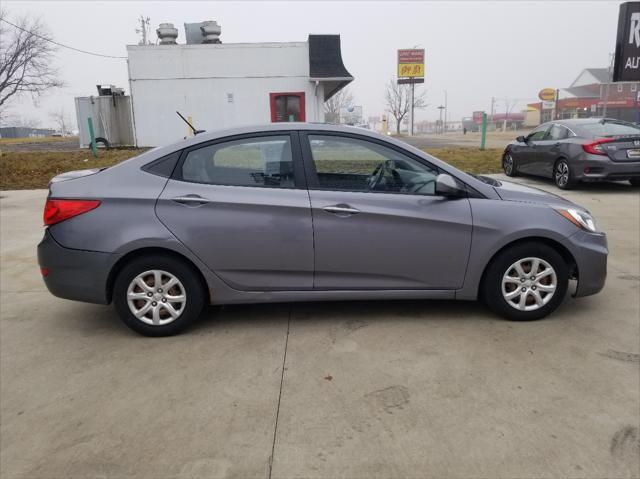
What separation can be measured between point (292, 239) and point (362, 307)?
998 mm

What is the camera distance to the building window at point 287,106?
70.1 feet

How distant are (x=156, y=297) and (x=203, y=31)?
2175 centimetres

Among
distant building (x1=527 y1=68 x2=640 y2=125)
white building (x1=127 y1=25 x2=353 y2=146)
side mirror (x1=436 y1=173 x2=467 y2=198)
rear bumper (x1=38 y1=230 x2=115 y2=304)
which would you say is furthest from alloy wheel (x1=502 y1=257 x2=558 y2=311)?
distant building (x1=527 y1=68 x2=640 y2=125)

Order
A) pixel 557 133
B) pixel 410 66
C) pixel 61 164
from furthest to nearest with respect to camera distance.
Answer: pixel 410 66, pixel 61 164, pixel 557 133

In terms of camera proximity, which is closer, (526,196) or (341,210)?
(341,210)

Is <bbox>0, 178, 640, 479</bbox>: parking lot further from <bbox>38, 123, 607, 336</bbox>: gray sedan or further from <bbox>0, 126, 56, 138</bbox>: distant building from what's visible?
<bbox>0, 126, 56, 138</bbox>: distant building

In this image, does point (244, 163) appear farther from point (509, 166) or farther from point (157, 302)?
point (509, 166)

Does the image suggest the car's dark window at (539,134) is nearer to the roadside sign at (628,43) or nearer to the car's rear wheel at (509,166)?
the car's rear wheel at (509,166)

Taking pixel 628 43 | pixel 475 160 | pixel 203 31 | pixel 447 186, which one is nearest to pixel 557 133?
pixel 628 43

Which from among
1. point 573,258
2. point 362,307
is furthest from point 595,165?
point 362,307

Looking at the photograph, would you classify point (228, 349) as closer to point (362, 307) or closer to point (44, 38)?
point (362, 307)

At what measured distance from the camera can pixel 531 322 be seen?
3965 millimetres

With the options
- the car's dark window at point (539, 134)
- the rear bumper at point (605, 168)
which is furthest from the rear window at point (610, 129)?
the car's dark window at point (539, 134)

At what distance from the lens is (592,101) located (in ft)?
265
